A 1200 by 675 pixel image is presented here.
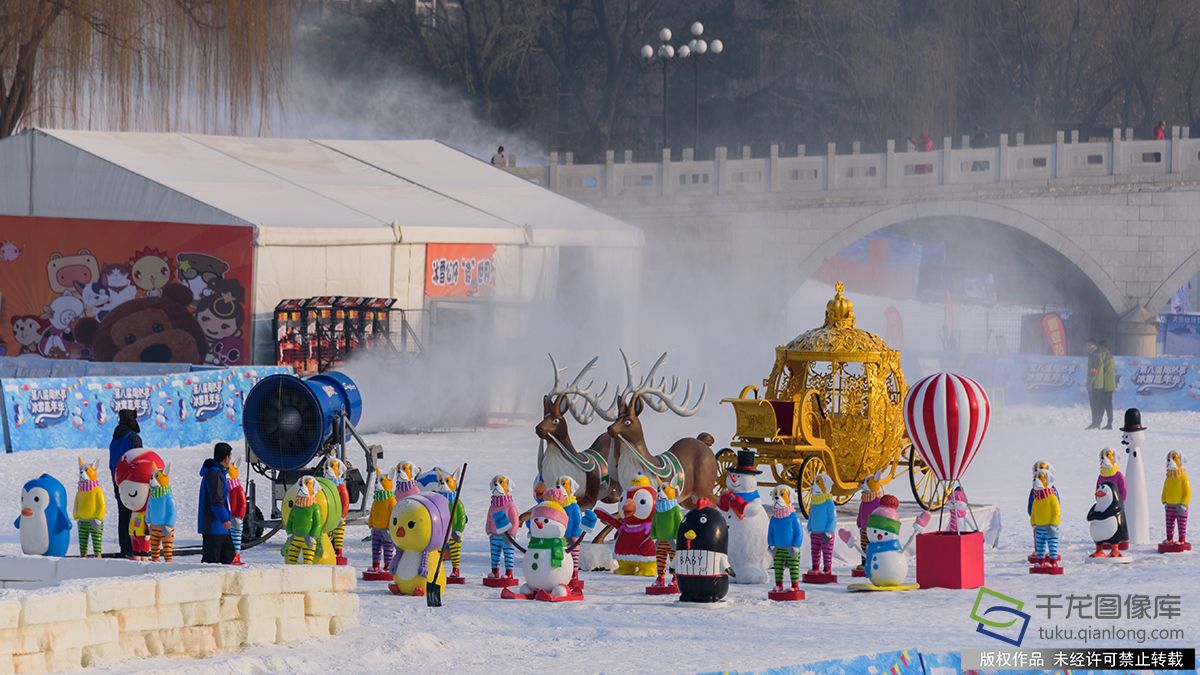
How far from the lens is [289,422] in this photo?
19.6 meters

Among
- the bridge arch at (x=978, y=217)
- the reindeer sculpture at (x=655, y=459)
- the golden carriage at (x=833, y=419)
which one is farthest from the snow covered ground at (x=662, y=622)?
the bridge arch at (x=978, y=217)

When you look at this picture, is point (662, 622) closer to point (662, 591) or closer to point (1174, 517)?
point (662, 591)

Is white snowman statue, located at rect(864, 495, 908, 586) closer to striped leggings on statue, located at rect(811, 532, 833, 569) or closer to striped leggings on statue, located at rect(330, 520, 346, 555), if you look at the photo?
striped leggings on statue, located at rect(811, 532, 833, 569)

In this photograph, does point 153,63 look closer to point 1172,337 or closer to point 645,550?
point 645,550

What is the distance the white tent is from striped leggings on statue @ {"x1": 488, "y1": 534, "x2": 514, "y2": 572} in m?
14.3

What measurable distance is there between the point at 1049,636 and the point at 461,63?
2458 inches

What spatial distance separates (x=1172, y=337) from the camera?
182 feet

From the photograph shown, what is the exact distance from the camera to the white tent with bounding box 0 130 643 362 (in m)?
31.6

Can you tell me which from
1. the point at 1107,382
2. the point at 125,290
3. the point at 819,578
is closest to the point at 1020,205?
the point at 1107,382

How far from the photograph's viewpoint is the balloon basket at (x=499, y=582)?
682 inches

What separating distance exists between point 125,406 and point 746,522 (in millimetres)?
12187

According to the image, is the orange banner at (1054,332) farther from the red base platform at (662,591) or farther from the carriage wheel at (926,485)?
the red base platform at (662,591)

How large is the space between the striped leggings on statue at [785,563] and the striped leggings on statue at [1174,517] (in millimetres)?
4719

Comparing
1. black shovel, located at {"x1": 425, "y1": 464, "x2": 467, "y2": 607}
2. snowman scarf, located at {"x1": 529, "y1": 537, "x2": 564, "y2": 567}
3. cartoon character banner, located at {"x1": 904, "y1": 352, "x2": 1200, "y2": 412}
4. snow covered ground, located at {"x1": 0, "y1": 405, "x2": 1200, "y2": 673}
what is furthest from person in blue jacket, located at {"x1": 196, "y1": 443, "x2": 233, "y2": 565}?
cartoon character banner, located at {"x1": 904, "y1": 352, "x2": 1200, "y2": 412}
